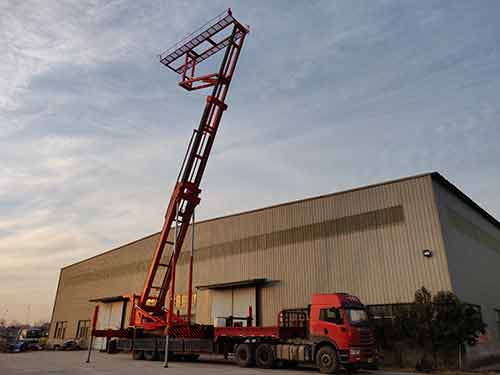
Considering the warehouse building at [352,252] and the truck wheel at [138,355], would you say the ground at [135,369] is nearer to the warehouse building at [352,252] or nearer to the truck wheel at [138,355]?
the truck wheel at [138,355]

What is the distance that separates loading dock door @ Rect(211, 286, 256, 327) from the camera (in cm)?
2909

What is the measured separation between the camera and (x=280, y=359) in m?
19.1

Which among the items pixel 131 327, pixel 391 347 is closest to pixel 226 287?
pixel 131 327

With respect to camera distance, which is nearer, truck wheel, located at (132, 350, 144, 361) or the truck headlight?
the truck headlight

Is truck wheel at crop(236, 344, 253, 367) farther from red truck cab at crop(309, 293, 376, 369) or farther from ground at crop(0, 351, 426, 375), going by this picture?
red truck cab at crop(309, 293, 376, 369)

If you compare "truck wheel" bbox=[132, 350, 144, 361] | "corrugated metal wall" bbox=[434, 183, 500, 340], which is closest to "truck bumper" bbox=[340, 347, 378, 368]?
"corrugated metal wall" bbox=[434, 183, 500, 340]

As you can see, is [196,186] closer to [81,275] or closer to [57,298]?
[81,275]

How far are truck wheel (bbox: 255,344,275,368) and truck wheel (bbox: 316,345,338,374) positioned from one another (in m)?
2.57

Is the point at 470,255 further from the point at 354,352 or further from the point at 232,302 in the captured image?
the point at 232,302

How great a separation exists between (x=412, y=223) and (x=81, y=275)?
41.8m

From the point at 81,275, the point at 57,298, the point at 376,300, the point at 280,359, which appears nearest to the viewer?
the point at 280,359

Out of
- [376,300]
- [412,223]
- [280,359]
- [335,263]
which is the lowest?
[280,359]

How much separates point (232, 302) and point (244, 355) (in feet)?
33.3

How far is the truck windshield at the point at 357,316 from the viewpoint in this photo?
17127 millimetres
